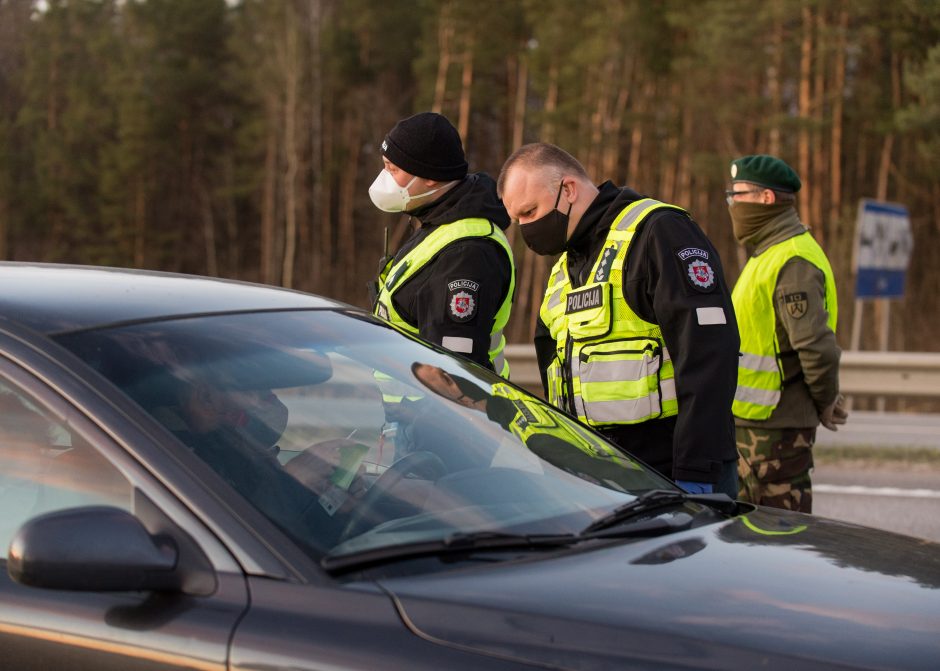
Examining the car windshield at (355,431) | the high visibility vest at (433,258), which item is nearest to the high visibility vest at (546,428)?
the car windshield at (355,431)

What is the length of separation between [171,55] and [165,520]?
168 ft

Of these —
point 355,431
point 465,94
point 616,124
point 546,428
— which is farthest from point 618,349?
point 465,94

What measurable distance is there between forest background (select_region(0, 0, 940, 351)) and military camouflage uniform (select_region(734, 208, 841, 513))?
549 inches

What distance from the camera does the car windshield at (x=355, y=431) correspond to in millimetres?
2232

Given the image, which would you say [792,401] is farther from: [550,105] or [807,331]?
[550,105]

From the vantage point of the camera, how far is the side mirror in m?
1.98

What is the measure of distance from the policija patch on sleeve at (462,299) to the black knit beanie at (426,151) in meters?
0.52

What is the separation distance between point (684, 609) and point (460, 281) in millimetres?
2073

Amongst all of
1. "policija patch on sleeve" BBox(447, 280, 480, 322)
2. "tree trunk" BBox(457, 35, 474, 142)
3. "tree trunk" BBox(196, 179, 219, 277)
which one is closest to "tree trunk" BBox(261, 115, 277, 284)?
"tree trunk" BBox(196, 179, 219, 277)

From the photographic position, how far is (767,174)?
4.82 metres

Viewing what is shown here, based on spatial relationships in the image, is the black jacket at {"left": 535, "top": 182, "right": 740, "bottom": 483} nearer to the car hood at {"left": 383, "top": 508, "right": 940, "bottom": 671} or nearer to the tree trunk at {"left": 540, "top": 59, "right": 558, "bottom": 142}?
the car hood at {"left": 383, "top": 508, "right": 940, "bottom": 671}

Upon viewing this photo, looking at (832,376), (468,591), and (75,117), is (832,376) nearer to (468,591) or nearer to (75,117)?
(468,591)

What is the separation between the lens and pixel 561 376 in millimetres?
4027

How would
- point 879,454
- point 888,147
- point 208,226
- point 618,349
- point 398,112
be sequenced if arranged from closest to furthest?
point 618,349 < point 879,454 < point 888,147 < point 398,112 < point 208,226
